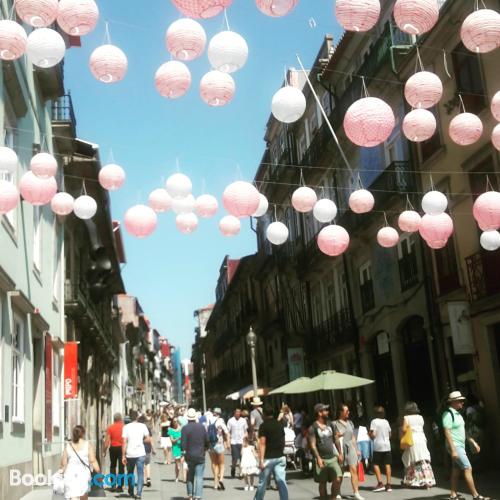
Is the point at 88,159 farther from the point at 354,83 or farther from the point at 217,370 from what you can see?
the point at 217,370

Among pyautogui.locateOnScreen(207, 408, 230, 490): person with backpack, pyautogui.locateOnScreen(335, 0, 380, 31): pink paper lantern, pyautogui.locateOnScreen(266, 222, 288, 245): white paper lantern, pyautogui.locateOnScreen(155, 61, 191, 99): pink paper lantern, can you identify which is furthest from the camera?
pyautogui.locateOnScreen(207, 408, 230, 490): person with backpack

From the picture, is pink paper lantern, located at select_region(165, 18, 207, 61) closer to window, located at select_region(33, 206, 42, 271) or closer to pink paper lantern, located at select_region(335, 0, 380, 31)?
pink paper lantern, located at select_region(335, 0, 380, 31)

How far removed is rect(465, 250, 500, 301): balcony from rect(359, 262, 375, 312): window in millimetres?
6918

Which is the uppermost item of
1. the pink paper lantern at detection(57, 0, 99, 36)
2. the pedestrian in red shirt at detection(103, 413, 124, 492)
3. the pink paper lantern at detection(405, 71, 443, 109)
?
the pink paper lantern at detection(57, 0, 99, 36)

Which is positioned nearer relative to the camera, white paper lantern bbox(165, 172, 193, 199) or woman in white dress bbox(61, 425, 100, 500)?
woman in white dress bbox(61, 425, 100, 500)

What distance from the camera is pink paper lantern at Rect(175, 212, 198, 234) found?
11.8 meters

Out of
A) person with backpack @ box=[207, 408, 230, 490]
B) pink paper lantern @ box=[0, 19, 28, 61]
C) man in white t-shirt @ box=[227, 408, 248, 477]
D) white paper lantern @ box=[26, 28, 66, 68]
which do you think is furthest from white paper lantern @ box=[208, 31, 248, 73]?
man in white t-shirt @ box=[227, 408, 248, 477]

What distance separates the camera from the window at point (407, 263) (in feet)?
66.1

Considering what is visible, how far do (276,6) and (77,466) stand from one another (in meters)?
6.38

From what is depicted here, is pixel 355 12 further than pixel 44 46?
No

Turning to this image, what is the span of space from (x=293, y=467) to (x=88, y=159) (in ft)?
34.6

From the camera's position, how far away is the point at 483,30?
330 inches

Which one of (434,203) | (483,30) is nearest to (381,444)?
(434,203)

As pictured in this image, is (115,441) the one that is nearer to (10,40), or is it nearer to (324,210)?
(324,210)
